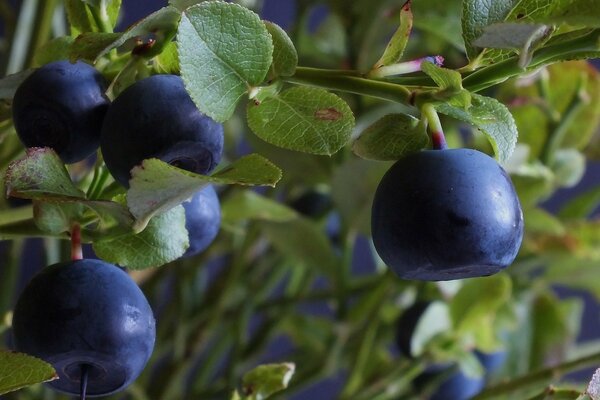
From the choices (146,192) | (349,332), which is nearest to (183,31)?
(146,192)

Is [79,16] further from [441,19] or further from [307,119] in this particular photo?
[441,19]

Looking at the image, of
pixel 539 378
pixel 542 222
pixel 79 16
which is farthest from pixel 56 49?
pixel 542 222

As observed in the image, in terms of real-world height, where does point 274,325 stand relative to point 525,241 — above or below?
below

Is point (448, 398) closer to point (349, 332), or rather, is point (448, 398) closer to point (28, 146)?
point (349, 332)

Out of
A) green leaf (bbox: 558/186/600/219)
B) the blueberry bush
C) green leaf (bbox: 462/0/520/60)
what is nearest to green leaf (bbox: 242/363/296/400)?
the blueberry bush

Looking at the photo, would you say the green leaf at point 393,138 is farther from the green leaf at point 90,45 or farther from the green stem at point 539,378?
the green stem at point 539,378
